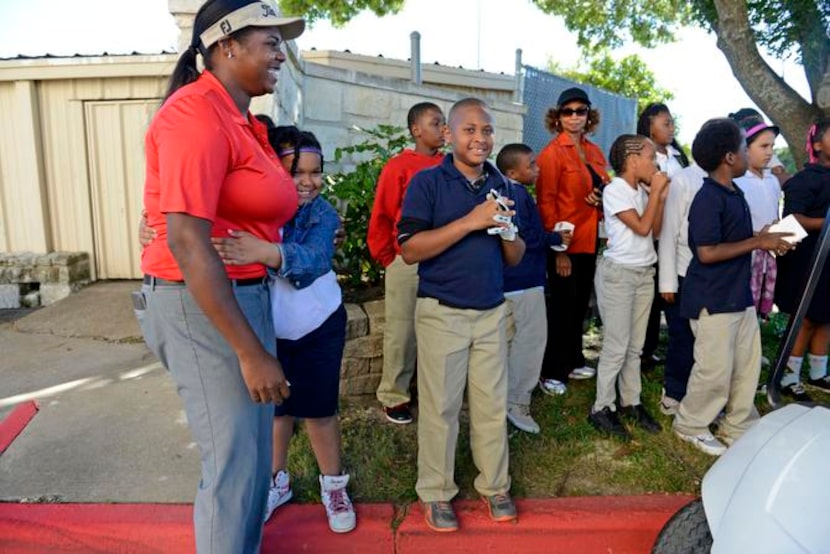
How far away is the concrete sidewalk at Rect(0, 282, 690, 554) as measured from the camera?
2.77 meters

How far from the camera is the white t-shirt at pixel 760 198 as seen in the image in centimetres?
416

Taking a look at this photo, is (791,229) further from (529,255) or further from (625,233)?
(529,255)

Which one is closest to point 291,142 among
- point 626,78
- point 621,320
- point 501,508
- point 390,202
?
point 390,202

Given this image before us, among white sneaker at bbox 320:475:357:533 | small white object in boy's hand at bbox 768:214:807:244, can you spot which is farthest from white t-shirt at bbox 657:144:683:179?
white sneaker at bbox 320:475:357:533

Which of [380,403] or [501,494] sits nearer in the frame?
[501,494]

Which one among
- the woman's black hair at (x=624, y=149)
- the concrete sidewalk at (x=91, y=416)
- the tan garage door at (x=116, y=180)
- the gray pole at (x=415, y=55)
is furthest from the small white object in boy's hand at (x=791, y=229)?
the tan garage door at (x=116, y=180)

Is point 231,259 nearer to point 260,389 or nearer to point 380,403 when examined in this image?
point 260,389

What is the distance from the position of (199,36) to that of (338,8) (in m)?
14.0

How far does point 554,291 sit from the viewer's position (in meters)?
4.48

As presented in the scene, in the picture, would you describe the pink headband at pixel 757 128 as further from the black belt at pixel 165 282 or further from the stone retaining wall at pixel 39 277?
the stone retaining wall at pixel 39 277

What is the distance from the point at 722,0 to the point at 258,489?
6224mm

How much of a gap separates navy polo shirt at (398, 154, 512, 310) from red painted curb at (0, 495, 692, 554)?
979 millimetres

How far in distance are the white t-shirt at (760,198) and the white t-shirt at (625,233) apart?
87 cm

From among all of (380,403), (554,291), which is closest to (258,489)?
(380,403)
